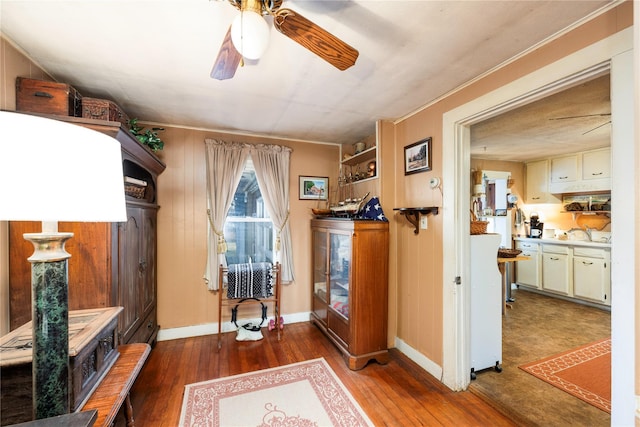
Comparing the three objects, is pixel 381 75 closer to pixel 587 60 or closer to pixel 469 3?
pixel 469 3

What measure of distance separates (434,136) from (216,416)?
8.90ft

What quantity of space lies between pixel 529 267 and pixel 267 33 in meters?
5.53

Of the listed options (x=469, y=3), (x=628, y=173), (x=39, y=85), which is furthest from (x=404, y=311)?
(x=39, y=85)

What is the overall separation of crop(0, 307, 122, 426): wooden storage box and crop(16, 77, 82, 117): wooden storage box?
4.28 feet

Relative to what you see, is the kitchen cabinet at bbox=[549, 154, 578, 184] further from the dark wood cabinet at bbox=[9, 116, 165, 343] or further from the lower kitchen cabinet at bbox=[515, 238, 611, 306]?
the dark wood cabinet at bbox=[9, 116, 165, 343]

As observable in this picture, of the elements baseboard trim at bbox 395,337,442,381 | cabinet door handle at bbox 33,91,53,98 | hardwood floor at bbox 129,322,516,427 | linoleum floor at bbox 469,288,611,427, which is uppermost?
cabinet door handle at bbox 33,91,53,98

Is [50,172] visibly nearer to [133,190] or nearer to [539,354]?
[133,190]

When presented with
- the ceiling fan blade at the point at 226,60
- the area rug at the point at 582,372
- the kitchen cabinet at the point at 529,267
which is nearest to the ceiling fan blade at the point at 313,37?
the ceiling fan blade at the point at 226,60

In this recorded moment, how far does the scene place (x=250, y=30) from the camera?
37.5 inches

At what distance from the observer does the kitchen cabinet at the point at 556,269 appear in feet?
13.2

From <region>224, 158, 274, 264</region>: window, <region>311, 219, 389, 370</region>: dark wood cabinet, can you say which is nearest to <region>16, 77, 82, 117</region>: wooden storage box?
<region>224, 158, 274, 264</region>: window

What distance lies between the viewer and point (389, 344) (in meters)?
2.62

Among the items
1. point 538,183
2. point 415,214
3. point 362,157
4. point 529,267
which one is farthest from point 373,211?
point 538,183

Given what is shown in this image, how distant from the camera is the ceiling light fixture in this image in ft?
3.12
